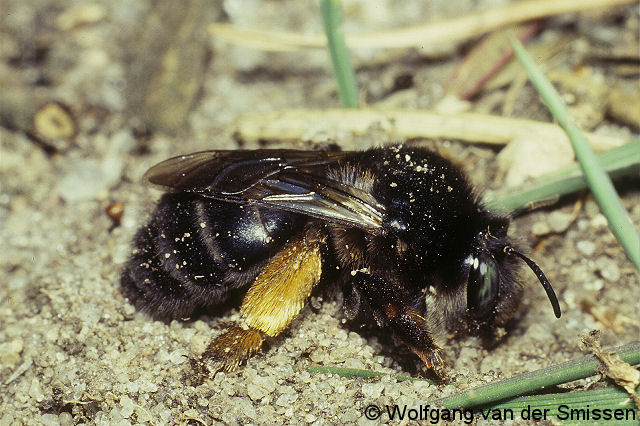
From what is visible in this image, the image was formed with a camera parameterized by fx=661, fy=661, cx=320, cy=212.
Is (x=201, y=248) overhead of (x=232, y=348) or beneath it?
overhead

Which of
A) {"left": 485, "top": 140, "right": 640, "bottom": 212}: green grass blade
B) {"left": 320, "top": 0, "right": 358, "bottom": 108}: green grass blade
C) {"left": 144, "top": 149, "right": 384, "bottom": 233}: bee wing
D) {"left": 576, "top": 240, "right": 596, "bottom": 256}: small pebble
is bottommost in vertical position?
{"left": 576, "top": 240, "right": 596, "bottom": 256}: small pebble

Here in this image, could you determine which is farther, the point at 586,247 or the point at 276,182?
the point at 586,247

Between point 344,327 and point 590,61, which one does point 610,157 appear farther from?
point 344,327

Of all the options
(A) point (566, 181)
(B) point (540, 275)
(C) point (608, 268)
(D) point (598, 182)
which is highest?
(D) point (598, 182)

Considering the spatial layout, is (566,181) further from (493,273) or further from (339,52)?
(339,52)

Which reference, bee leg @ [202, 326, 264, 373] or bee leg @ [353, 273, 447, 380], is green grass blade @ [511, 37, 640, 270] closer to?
bee leg @ [353, 273, 447, 380]

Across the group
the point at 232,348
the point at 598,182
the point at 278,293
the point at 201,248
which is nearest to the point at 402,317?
the point at 278,293

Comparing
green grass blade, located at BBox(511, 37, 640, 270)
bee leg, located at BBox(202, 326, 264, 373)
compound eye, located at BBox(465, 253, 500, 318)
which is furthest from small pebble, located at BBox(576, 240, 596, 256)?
bee leg, located at BBox(202, 326, 264, 373)

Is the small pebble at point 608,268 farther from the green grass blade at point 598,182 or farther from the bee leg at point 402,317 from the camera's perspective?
the bee leg at point 402,317

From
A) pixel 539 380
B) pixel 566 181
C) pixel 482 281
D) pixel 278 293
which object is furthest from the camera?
pixel 566 181
